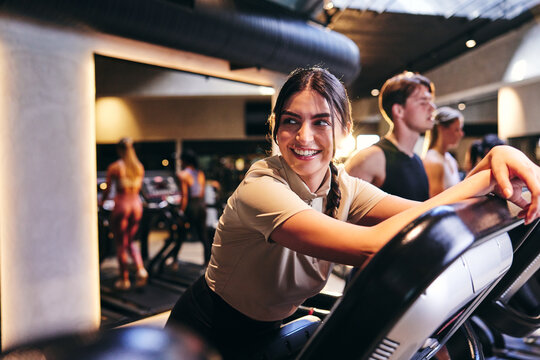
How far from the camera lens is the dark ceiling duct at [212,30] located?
2.82 m

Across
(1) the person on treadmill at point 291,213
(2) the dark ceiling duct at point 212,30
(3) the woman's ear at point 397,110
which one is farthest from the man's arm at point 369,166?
(1) the person on treadmill at point 291,213

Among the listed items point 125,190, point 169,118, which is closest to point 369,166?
point 125,190

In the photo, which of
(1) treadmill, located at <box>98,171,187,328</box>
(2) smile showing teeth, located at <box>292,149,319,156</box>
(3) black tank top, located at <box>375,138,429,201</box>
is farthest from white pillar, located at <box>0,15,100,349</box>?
(2) smile showing teeth, located at <box>292,149,319,156</box>

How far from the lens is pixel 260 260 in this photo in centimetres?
88

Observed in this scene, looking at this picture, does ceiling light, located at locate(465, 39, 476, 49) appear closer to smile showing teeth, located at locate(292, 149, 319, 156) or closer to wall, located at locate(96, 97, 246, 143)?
wall, located at locate(96, 97, 246, 143)

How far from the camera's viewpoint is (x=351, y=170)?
1981mm

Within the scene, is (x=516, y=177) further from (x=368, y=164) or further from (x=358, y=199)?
(x=368, y=164)

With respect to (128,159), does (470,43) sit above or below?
above

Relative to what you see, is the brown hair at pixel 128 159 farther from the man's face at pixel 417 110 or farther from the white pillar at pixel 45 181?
the man's face at pixel 417 110

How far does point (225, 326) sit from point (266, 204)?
1.28 feet

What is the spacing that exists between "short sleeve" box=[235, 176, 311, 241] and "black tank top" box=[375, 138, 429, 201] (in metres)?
1.31

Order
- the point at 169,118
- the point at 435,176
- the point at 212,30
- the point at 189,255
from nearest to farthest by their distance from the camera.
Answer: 1. the point at 435,176
2. the point at 212,30
3. the point at 189,255
4. the point at 169,118

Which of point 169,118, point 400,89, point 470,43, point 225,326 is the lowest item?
point 225,326

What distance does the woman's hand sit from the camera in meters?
0.66
